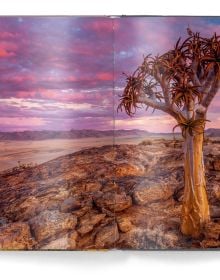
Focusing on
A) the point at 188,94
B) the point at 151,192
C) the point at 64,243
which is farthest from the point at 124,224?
the point at 188,94

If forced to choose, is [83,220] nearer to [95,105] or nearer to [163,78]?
[95,105]

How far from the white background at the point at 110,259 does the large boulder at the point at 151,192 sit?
→ 26 cm

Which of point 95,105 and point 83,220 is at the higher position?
point 95,105

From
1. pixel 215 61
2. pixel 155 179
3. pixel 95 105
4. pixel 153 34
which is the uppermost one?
pixel 153 34

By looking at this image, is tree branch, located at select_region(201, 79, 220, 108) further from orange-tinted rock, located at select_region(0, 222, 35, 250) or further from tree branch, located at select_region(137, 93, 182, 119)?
orange-tinted rock, located at select_region(0, 222, 35, 250)

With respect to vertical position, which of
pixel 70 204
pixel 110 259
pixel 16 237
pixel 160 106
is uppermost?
pixel 160 106

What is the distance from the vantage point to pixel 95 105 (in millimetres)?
2213

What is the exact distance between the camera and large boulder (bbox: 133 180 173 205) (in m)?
2.21

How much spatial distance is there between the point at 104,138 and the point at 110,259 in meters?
0.59

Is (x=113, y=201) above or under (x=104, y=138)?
under

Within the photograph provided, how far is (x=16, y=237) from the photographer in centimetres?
221

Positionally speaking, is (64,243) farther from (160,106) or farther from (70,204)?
(160,106)
